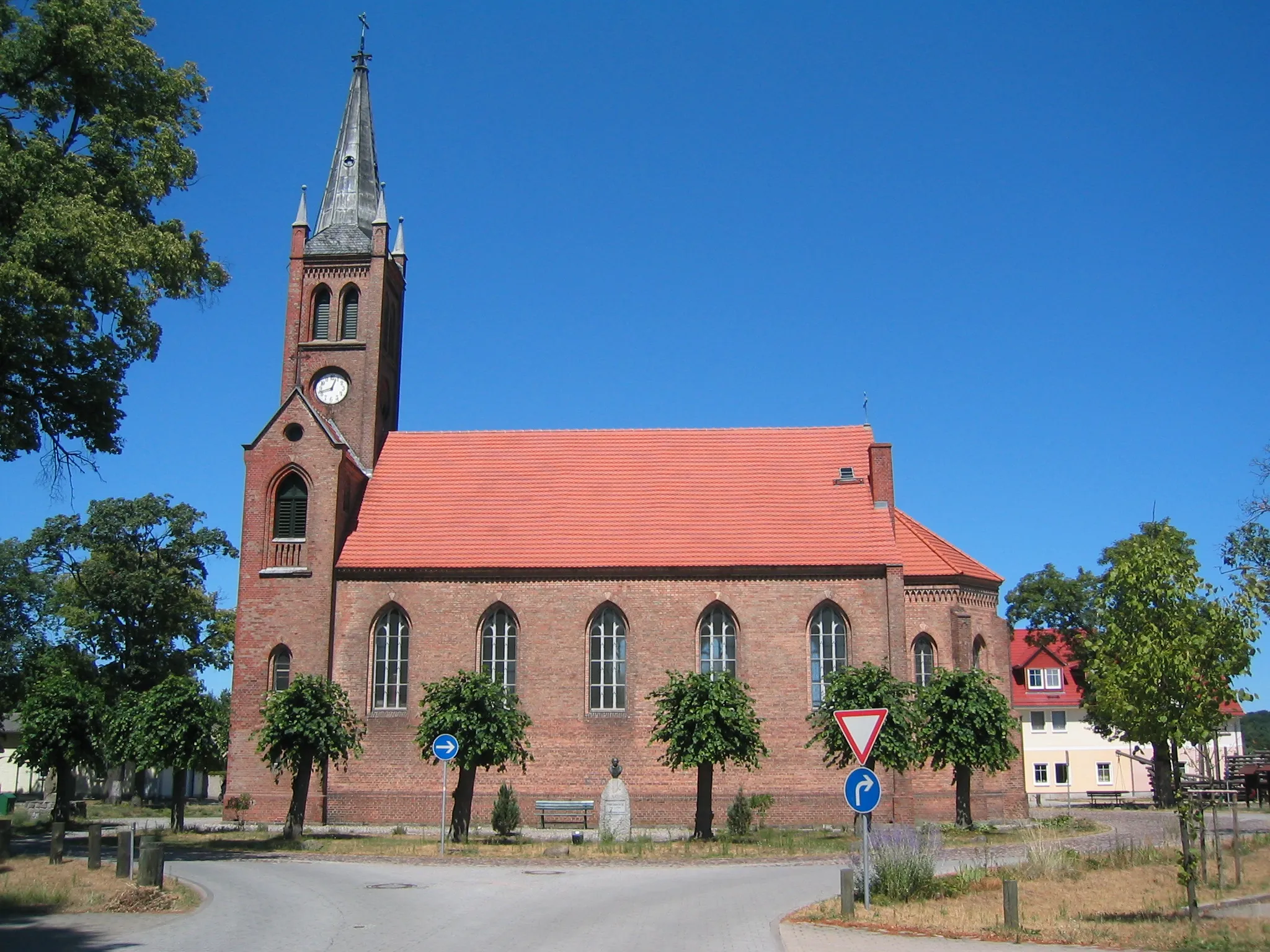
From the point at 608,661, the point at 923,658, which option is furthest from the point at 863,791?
the point at 923,658

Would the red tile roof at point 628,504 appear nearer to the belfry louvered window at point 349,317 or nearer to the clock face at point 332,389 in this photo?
the clock face at point 332,389

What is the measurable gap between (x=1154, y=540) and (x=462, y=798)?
19650 mm

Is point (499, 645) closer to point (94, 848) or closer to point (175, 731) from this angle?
point (175, 731)

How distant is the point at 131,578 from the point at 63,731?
60.4 ft

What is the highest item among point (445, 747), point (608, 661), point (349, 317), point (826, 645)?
point (349, 317)

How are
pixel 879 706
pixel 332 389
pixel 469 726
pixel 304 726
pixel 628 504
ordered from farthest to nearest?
pixel 332 389 < pixel 628 504 < pixel 879 706 < pixel 304 726 < pixel 469 726

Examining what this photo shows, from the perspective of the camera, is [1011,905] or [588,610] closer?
[1011,905]

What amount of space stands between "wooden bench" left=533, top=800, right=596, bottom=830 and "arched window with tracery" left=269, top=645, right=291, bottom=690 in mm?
9100

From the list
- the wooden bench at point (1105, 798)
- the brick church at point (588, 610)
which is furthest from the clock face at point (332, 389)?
the wooden bench at point (1105, 798)

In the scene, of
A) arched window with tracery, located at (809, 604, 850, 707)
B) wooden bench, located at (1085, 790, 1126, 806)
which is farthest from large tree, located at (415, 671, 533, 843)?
wooden bench, located at (1085, 790, 1126, 806)

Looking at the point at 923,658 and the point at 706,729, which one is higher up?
the point at 923,658

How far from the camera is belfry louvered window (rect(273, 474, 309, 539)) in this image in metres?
38.0

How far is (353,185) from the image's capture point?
43812 mm

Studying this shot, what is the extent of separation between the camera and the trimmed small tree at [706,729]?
3022cm
